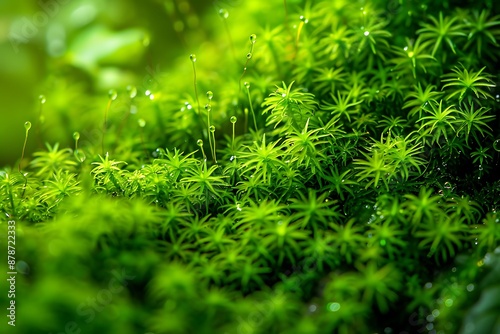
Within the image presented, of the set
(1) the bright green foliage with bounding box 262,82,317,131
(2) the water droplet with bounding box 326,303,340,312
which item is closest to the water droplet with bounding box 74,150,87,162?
(1) the bright green foliage with bounding box 262,82,317,131

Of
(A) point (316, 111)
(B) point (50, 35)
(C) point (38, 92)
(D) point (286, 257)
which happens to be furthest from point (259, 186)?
(B) point (50, 35)

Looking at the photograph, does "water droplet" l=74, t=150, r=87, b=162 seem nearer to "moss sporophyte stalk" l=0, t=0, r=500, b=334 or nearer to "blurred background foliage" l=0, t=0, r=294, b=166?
"moss sporophyte stalk" l=0, t=0, r=500, b=334

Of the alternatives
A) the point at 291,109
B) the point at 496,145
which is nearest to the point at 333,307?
the point at 291,109

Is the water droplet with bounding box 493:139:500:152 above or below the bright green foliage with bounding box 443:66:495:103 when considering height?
below

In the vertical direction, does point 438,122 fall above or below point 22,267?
below

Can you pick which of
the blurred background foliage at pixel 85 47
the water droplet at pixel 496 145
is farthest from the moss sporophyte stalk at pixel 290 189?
the blurred background foliage at pixel 85 47

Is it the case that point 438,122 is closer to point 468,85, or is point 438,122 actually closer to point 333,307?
point 468,85
